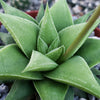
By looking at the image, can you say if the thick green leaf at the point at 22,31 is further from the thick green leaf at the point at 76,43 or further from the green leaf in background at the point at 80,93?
the green leaf in background at the point at 80,93

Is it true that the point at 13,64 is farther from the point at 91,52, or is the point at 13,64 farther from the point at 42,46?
the point at 91,52

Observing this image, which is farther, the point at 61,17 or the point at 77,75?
the point at 61,17

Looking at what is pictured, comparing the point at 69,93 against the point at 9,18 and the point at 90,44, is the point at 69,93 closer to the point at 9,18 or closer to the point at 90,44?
the point at 90,44

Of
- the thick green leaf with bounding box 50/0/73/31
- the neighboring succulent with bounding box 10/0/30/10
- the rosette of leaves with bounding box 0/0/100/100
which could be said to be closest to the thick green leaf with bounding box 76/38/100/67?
the rosette of leaves with bounding box 0/0/100/100

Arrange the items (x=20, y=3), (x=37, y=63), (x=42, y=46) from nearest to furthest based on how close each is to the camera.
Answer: (x=37, y=63) → (x=42, y=46) → (x=20, y=3)

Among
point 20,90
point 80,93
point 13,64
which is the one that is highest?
point 13,64

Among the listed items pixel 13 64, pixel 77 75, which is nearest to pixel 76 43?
pixel 77 75

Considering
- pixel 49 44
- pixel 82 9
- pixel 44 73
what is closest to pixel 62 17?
pixel 49 44
